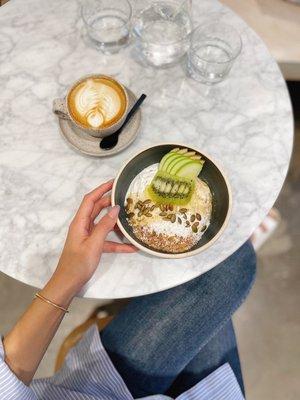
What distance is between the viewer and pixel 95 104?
1.26 m

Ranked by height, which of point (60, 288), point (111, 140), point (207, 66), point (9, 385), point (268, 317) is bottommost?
point (268, 317)

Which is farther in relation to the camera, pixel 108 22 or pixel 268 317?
pixel 268 317

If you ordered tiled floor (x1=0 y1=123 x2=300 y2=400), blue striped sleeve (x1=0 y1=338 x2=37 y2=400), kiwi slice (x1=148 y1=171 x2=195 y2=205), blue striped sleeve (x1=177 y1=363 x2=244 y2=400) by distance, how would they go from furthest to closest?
1. tiled floor (x1=0 y1=123 x2=300 y2=400)
2. blue striped sleeve (x1=177 y1=363 x2=244 y2=400)
3. kiwi slice (x1=148 y1=171 x2=195 y2=205)
4. blue striped sleeve (x1=0 y1=338 x2=37 y2=400)

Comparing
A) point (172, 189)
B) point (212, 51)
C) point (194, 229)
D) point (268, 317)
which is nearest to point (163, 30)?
point (212, 51)

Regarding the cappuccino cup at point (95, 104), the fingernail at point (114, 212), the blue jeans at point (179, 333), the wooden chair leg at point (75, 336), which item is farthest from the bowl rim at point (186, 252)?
the wooden chair leg at point (75, 336)

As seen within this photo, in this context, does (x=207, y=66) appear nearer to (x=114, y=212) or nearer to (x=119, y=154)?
(x=119, y=154)

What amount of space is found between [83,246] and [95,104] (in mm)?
438

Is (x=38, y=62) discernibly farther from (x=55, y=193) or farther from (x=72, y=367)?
(x=72, y=367)

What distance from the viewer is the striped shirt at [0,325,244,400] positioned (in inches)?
50.1

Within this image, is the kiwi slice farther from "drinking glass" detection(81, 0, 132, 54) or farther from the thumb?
"drinking glass" detection(81, 0, 132, 54)

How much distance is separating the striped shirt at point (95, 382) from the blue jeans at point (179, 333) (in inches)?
3.1

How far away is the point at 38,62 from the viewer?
1420 millimetres

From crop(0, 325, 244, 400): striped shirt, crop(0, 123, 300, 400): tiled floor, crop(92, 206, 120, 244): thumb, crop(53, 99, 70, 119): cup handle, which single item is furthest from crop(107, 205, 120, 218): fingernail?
Answer: crop(0, 123, 300, 400): tiled floor

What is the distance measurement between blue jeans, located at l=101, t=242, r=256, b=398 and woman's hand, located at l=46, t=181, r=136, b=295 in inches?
15.0
